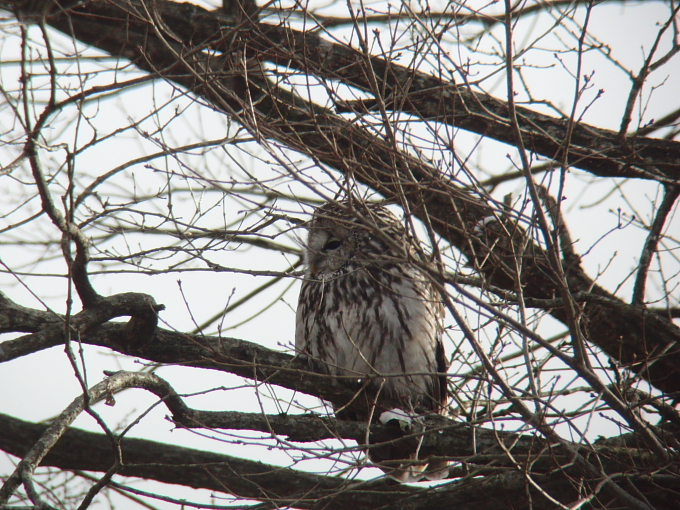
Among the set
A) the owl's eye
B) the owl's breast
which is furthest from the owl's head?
the owl's breast

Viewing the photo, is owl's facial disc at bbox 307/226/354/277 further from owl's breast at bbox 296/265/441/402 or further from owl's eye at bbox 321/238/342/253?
owl's breast at bbox 296/265/441/402

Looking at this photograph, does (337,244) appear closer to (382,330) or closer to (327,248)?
(327,248)

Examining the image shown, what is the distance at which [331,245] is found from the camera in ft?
14.7

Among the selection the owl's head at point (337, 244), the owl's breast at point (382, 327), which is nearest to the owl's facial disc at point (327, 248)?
the owl's head at point (337, 244)

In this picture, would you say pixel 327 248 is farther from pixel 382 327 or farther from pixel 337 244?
pixel 382 327

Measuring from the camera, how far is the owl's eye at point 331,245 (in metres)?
4.45

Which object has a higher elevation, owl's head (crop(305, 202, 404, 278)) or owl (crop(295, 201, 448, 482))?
owl's head (crop(305, 202, 404, 278))

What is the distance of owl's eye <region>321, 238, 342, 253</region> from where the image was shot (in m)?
4.45

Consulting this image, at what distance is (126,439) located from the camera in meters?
4.00

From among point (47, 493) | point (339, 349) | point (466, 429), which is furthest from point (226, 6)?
point (47, 493)

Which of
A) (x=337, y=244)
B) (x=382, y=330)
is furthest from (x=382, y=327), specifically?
(x=337, y=244)

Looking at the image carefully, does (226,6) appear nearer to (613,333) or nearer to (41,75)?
(41,75)

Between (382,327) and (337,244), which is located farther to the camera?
(337,244)

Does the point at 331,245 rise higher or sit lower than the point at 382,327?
higher
